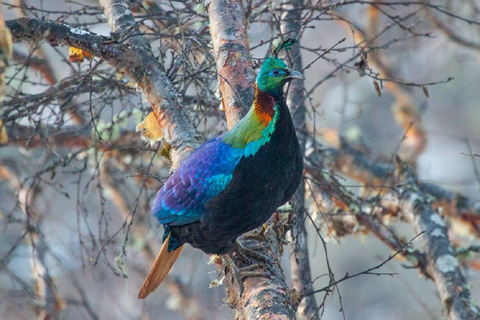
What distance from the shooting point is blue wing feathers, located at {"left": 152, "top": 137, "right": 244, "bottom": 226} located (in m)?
3.21

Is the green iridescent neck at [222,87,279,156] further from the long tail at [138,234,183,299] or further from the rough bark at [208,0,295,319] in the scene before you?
the long tail at [138,234,183,299]

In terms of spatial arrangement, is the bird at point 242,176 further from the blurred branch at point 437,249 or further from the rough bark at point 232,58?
the blurred branch at point 437,249

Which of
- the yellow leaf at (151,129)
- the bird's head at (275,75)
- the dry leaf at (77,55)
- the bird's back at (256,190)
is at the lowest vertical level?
the bird's back at (256,190)

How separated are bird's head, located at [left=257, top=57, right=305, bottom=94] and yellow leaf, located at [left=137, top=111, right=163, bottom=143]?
89 cm

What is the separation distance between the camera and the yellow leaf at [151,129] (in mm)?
3857

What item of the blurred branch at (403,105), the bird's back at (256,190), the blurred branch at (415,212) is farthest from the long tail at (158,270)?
the blurred branch at (403,105)

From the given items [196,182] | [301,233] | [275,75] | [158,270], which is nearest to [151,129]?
[196,182]

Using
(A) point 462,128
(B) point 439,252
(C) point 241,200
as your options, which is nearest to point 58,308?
(C) point 241,200

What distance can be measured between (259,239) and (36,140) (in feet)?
7.69

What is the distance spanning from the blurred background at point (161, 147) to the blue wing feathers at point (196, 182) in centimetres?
30

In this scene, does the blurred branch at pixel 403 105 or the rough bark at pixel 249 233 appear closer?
the rough bark at pixel 249 233

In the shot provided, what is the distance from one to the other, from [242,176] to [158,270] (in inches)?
31.0

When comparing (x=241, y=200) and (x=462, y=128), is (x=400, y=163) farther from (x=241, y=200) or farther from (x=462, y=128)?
(x=462, y=128)

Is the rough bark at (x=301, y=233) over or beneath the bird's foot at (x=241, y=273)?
over
